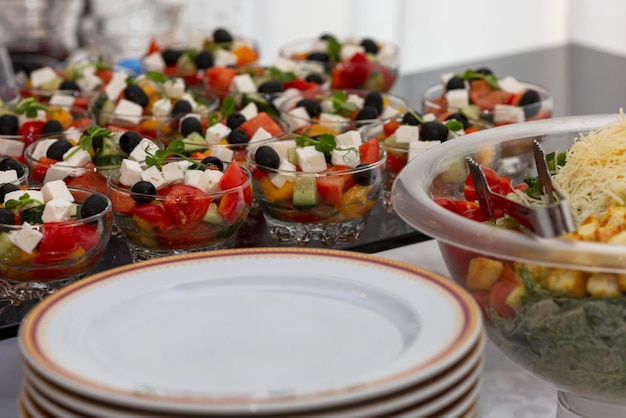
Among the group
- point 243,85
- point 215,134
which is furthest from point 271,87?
point 215,134

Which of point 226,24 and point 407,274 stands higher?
point 407,274

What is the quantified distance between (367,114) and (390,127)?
11 centimetres

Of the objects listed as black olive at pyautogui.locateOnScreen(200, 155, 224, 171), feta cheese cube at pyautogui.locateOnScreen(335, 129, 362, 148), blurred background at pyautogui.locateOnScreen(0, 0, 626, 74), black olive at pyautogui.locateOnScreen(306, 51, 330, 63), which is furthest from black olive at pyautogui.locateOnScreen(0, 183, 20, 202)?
blurred background at pyautogui.locateOnScreen(0, 0, 626, 74)

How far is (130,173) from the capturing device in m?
1.34

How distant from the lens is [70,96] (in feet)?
6.50

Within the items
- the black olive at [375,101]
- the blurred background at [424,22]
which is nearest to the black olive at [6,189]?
the black olive at [375,101]

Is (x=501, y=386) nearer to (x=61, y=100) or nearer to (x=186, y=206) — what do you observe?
(x=186, y=206)

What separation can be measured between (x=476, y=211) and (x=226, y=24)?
3.38m

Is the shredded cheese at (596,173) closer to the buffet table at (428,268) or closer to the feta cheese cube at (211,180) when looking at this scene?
the buffet table at (428,268)

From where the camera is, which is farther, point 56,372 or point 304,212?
point 304,212

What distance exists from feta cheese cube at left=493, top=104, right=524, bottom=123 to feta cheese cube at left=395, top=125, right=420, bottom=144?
261mm

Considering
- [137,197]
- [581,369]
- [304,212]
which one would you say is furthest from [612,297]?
[137,197]

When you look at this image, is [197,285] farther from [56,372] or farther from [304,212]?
[304,212]

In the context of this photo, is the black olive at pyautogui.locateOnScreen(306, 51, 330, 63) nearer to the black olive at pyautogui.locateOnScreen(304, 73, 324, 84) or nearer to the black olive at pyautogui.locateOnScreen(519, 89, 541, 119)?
the black olive at pyautogui.locateOnScreen(304, 73, 324, 84)
